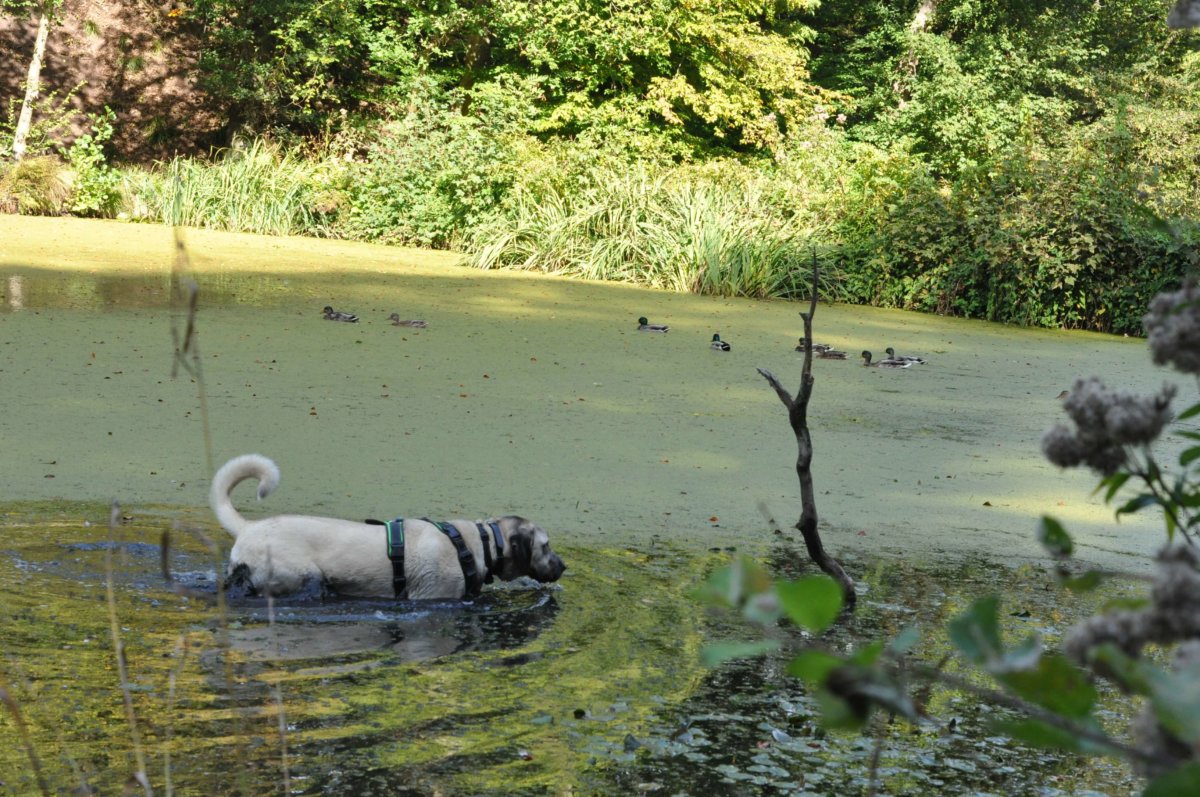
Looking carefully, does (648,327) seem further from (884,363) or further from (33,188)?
(33,188)

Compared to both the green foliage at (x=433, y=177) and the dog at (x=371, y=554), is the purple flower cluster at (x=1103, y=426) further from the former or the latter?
the green foliage at (x=433, y=177)

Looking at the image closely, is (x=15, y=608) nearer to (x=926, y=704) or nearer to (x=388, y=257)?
(x=926, y=704)

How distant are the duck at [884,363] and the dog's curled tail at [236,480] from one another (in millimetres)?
5455

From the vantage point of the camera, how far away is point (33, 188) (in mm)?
16172

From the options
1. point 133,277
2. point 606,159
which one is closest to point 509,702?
point 133,277

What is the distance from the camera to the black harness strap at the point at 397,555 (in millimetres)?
3967

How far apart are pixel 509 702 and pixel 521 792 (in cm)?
54

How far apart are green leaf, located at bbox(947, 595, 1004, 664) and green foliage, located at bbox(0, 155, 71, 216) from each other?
16.8 metres

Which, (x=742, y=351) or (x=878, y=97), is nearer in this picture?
(x=742, y=351)

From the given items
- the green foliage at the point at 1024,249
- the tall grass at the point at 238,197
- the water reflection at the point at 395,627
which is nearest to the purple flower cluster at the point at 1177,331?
the water reflection at the point at 395,627

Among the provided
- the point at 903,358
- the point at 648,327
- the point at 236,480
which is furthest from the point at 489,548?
the point at 648,327

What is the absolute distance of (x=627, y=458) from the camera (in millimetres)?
5723

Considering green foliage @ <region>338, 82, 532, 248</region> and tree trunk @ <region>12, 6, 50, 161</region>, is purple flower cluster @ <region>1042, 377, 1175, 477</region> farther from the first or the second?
tree trunk @ <region>12, 6, 50, 161</region>

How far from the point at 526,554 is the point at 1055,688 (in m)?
3.18
